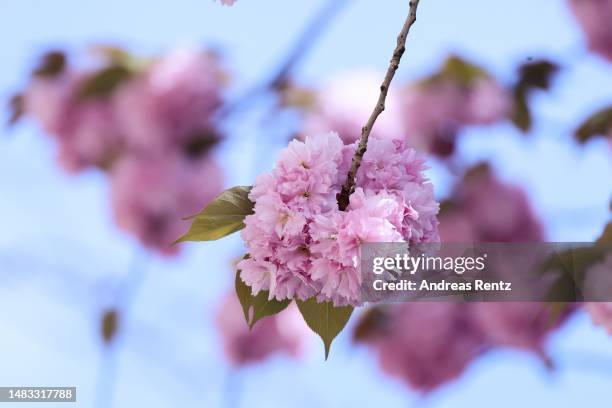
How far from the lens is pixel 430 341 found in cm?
142

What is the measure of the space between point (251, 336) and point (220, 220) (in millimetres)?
1300

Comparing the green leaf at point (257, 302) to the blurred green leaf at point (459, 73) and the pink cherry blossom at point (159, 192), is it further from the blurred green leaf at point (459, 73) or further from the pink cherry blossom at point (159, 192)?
the pink cherry blossom at point (159, 192)

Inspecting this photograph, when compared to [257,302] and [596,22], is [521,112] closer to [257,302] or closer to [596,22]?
[596,22]

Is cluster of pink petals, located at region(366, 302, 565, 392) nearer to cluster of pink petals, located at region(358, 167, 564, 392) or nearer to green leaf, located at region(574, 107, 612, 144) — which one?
cluster of pink petals, located at region(358, 167, 564, 392)

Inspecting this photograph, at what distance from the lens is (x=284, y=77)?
4.17 ft

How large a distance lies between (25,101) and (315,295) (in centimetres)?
131

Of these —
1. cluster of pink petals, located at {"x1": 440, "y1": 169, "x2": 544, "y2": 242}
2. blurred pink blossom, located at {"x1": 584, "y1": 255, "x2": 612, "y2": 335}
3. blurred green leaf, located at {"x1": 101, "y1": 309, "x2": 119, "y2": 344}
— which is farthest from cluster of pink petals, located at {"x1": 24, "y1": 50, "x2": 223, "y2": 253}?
blurred pink blossom, located at {"x1": 584, "y1": 255, "x2": 612, "y2": 335}

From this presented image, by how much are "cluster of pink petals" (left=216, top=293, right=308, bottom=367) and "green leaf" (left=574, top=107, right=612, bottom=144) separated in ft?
2.97

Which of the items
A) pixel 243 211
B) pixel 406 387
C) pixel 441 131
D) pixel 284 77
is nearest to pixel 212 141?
pixel 284 77

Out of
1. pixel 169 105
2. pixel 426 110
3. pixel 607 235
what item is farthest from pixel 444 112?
pixel 607 235

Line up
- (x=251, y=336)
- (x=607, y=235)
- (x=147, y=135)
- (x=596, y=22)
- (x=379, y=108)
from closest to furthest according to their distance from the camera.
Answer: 1. (x=379, y=108)
2. (x=607, y=235)
3. (x=596, y=22)
4. (x=147, y=135)
5. (x=251, y=336)

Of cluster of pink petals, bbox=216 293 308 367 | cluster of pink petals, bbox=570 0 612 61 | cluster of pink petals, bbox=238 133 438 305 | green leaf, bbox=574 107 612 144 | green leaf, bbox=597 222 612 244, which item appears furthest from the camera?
cluster of pink petals, bbox=216 293 308 367

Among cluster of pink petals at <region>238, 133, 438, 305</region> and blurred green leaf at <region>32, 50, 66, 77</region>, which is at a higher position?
blurred green leaf at <region>32, 50, 66, 77</region>

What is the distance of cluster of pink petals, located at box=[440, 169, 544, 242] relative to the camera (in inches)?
50.0
